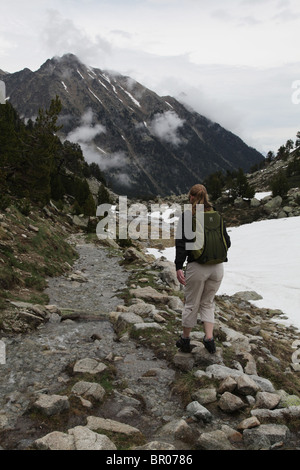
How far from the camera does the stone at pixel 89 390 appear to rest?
487cm

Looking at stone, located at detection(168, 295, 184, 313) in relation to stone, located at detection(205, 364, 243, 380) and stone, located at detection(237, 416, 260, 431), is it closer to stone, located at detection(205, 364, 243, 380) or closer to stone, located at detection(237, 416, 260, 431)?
stone, located at detection(205, 364, 243, 380)

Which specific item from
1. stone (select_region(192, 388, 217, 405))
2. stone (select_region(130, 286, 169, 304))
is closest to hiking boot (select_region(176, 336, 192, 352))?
stone (select_region(192, 388, 217, 405))

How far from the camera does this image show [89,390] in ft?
16.3

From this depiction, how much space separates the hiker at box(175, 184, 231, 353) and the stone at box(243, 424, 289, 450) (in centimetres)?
214

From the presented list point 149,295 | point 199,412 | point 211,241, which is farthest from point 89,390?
point 149,295

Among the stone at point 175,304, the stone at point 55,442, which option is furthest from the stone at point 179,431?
the stone at point 175,304

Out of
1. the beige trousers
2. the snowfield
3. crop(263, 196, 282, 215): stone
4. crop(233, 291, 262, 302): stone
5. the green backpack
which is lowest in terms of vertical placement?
crop(233, 291, 262, 302): stone

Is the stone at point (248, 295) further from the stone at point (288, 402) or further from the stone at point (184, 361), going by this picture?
the stone at point (288, 402)

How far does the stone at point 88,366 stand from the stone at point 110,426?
137 cm

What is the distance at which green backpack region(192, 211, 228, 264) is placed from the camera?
5.57m

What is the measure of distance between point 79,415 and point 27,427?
0.67 meters

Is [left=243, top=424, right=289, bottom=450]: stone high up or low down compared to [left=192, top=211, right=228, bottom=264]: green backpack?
down

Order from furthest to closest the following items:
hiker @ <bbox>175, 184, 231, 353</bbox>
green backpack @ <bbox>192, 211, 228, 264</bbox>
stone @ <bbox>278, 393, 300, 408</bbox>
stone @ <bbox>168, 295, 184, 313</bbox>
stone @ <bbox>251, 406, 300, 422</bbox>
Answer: stone @ <bbox>168, 295, 184, 313</bbox>
hiker @ <bbox>175, 184, 231, 353</bbox>
green backpack @ <bbox>192, 211, 228, 264</bbox>
stone @ <bbox>278, 393, 300, 408</bbox>
stone @ <bbox>251, 406, 300, 422</bbox>
